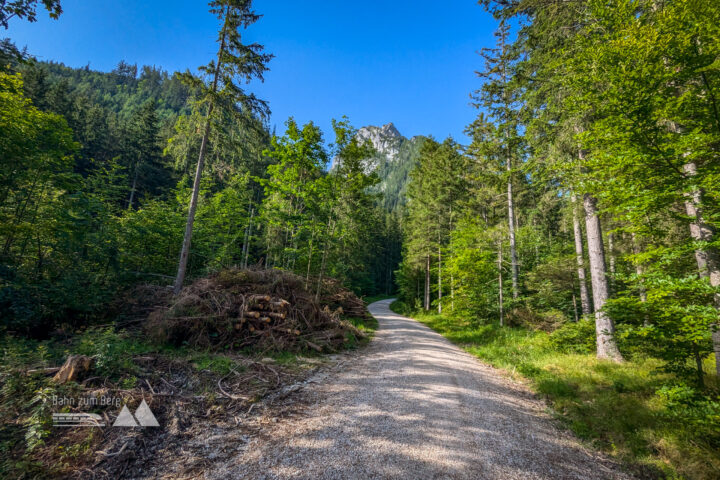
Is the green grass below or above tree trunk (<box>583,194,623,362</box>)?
below

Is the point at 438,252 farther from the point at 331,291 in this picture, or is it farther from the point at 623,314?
the point at 623,314

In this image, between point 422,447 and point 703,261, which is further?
point 703,261

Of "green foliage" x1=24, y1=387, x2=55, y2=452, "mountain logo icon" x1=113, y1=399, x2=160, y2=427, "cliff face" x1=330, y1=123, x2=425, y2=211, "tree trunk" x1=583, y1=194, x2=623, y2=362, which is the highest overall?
"cliff face" x1=330, y1=123, x2=425, y2=211

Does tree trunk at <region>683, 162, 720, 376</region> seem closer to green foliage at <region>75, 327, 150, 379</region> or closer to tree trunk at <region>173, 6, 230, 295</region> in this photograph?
green foliage at <region>75, 327, 150, 379</region>

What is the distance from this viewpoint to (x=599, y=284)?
24.0 feet

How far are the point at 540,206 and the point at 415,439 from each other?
16014 millimetres

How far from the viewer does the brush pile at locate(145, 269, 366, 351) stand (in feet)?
22.4

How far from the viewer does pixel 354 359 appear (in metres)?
7.43

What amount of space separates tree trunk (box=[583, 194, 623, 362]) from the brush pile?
754cm

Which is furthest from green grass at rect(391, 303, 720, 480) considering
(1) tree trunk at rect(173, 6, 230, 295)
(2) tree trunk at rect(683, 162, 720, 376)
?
(1) tree trunk at rect(173, 6, 230, 295)

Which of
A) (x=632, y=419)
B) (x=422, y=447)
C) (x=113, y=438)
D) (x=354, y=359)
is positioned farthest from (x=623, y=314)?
(x=113, y=438)

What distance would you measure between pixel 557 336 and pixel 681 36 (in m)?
8.34

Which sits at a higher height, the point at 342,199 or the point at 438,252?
the point at 342,199

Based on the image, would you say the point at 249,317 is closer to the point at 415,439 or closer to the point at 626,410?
the point at 415,439
